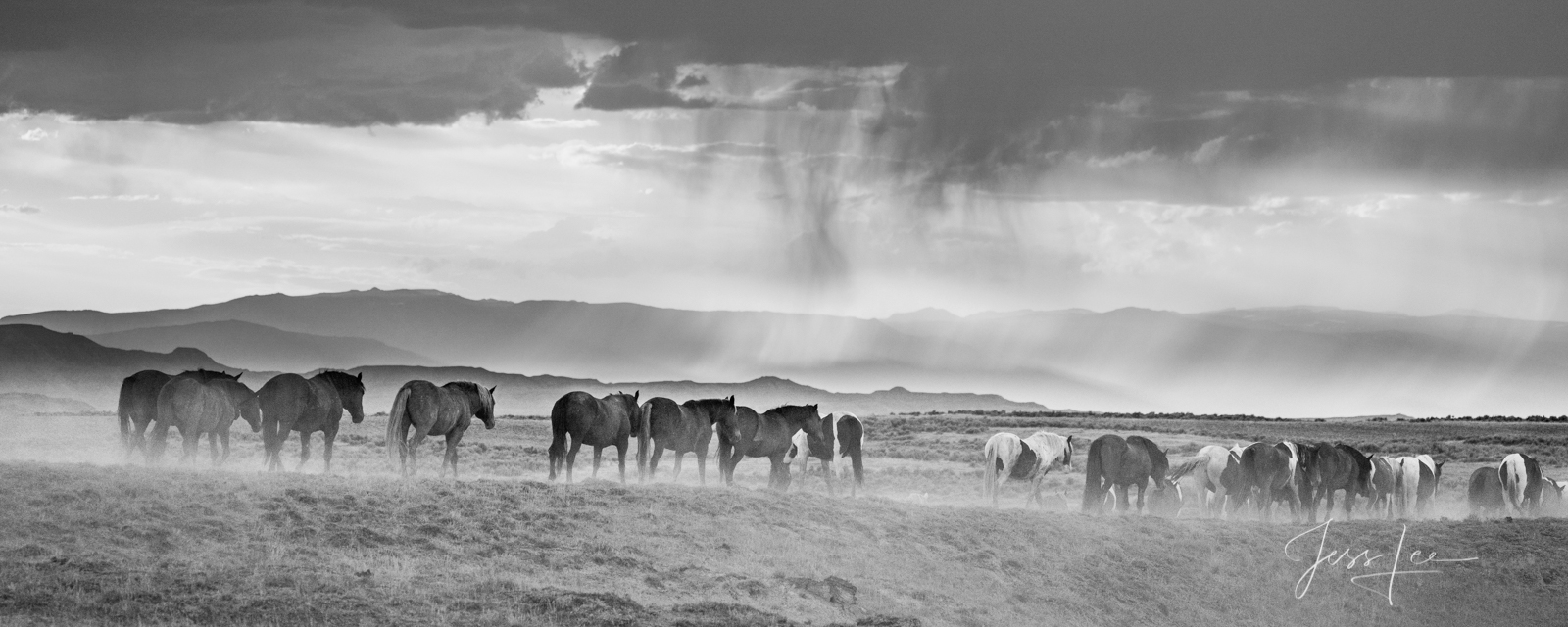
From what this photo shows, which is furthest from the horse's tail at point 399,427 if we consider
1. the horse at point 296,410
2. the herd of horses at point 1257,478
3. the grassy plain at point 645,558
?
the herd of horses at point 1257,478

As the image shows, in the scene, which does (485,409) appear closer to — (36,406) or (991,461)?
(991,461)

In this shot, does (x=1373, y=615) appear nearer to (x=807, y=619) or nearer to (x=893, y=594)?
(x=893, y=594)

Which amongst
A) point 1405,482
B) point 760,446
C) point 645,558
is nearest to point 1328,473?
point 1405,482

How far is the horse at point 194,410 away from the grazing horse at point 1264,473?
80.0 ft

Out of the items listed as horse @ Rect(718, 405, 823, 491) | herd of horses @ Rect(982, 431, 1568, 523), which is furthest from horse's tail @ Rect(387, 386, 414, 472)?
herd of horses @ Rect(982, 431, 1568, 523)

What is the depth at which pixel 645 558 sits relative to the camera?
66.7 ft

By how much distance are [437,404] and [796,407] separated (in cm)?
1035

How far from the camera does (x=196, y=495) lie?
1997cm

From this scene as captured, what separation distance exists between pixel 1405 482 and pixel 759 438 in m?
21.1

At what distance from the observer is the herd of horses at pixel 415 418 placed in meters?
25.9

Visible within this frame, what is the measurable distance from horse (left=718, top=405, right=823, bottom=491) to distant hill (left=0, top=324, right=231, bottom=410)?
A: 16283 centimetres

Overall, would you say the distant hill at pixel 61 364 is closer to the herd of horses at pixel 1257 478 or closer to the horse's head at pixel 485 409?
the horse's head at pixel 485 409

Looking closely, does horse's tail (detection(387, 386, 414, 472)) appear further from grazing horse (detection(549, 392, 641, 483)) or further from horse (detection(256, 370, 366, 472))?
grazing horse (detection(549, 392, 641, 483))

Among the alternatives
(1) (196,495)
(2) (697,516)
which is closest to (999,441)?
(2) (697,516)
